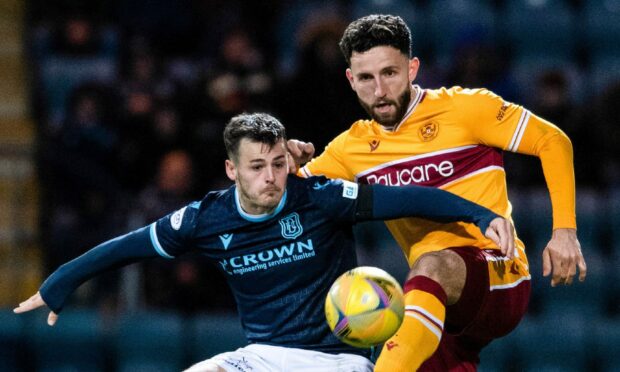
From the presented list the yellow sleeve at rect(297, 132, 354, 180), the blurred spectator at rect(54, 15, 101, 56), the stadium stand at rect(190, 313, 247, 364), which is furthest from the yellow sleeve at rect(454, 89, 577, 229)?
the blurred spectator at rect(54, 15, 101, 56)

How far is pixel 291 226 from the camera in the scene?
491 centimetres

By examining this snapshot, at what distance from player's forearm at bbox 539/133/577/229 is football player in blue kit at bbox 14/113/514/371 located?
1.10 ft

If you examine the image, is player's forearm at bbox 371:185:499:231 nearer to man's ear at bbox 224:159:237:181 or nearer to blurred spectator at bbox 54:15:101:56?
man's ear at bbox 224:159:237:181

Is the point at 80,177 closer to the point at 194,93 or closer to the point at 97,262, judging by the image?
the point at 194,93

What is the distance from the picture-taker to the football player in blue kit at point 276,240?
15.8 feet

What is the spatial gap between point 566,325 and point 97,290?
3.27 metres

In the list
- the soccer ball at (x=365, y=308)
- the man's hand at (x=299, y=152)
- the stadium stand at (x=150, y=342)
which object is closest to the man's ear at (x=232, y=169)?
the man's hand at (x=299, y=152)

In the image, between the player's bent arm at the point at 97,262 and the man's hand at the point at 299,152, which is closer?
the player's bent arm at the point at 97,262

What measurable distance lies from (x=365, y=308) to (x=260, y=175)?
816mm

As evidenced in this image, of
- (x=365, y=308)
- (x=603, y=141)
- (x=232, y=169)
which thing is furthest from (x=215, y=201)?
(x=603, y=141)

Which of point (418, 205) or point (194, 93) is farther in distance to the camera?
point (194, 93)

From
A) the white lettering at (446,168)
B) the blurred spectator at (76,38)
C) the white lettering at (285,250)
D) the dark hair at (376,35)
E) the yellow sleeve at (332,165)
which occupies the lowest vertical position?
the white lettering at (285,250)

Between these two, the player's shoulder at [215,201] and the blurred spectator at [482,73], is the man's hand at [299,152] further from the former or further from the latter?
the blurred spectator at [482,73]

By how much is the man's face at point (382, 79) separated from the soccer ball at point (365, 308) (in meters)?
0.91
